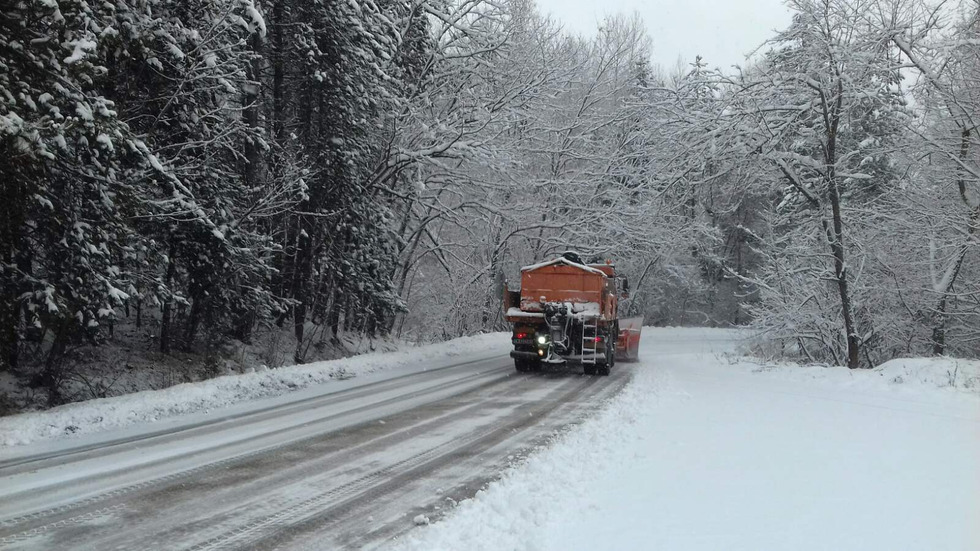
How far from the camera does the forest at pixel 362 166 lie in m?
10.5

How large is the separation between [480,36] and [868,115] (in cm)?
1117

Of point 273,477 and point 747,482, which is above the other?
point 747,482

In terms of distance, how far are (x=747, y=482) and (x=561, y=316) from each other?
34.9ft

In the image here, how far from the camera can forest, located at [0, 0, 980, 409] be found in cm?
1050

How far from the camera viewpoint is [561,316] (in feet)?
55.6

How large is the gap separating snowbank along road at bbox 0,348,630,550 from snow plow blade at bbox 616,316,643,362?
11.3 metres

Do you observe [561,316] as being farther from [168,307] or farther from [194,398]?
[168,307]

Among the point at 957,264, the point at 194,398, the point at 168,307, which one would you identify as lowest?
the point at 194,398

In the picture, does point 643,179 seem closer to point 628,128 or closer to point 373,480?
point 628,128

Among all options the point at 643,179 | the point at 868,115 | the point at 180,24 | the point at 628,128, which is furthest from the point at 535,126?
the point at 180,24

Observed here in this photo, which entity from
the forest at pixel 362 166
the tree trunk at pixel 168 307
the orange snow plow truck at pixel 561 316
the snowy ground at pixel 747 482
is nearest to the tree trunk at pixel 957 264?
the forest at pixel 362 166

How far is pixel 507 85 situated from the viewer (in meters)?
24.0

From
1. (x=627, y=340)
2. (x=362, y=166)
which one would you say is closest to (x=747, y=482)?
(x=362, y=166)

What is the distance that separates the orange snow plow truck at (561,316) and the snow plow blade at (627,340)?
15.3 feet
